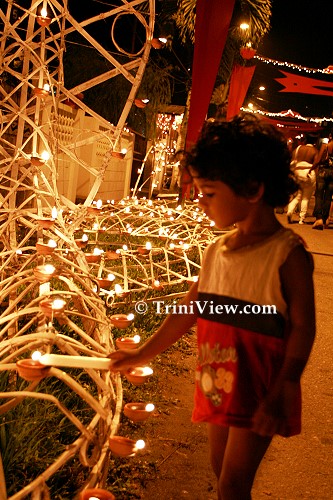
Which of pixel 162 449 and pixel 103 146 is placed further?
pixel 103 146

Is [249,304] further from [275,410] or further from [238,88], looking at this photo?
[238,88]

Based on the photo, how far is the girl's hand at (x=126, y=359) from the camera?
1.87 meters

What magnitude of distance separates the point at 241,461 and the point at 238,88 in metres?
10.3

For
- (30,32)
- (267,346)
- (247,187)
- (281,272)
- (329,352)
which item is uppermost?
(30,32)

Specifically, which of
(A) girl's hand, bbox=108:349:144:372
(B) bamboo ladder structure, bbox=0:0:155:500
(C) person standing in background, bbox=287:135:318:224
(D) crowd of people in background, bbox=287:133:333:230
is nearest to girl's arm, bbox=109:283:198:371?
(A) girl's hand, bbox=108:349:144:372

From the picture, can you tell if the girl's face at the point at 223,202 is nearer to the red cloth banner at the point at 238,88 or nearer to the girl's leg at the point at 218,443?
the girl's leg at the point at 218,443

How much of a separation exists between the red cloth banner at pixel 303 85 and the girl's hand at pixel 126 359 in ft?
49.2

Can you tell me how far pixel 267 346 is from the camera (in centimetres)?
166

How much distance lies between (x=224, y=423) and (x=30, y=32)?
290 cm

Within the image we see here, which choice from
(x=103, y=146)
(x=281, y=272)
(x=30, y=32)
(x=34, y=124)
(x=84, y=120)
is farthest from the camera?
(x=103, y=146)

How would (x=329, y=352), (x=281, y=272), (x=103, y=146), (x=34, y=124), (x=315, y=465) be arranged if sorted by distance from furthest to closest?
(x=103, y=146), (x=329, y=352), (x=34, y=124), (x=315, y=465), (x=281, y=272)

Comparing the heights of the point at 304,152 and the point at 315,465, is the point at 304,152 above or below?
above

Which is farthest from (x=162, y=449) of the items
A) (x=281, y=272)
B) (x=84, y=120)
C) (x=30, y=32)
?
(x=84, y=120)

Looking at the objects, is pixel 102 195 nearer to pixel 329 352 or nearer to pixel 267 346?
pixel 329 352
